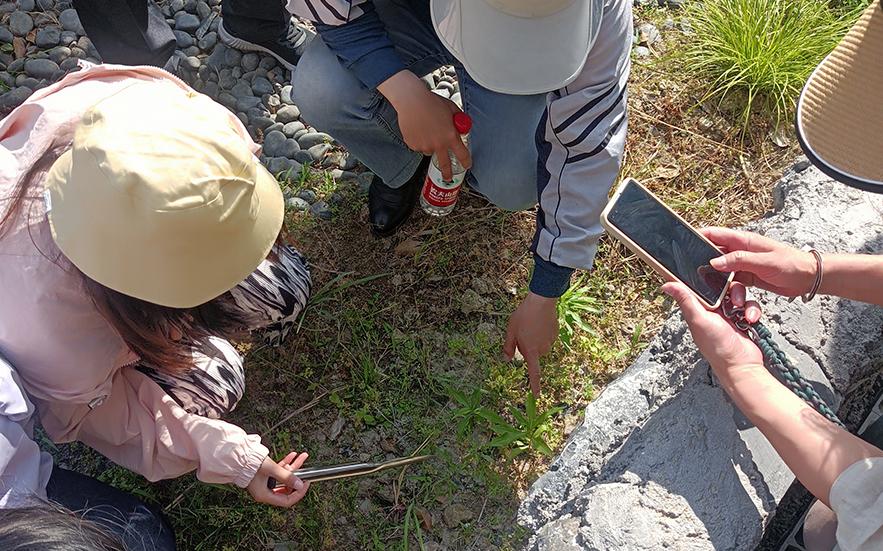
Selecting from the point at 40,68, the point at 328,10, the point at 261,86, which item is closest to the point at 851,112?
the point at 328,10

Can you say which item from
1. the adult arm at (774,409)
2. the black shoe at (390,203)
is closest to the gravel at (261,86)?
the black shoe at (390,203)

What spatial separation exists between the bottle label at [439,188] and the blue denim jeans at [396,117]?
7cm

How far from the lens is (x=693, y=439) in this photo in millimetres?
1791

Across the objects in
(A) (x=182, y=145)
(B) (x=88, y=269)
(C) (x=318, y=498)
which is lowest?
(C) (x=318, y=498)

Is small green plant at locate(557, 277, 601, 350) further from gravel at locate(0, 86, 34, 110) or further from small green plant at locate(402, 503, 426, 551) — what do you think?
gravel at locate(0, 86, 34, 110)

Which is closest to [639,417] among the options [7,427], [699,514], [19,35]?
[699,514]

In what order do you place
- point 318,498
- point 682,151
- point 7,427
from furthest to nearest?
point 682,151 < point 318,498 < point 7,427

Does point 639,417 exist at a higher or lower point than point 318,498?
higher

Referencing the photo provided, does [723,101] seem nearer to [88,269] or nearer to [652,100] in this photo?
[652,100]

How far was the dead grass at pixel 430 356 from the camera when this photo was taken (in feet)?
6.66

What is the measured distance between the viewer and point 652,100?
259cm

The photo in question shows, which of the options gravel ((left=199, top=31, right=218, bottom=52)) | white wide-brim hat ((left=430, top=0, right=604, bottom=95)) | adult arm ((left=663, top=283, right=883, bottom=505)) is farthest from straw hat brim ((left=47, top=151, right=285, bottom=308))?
gravel ((left=199, top=31, right=218, bottom=52))

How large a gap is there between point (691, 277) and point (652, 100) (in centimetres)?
108

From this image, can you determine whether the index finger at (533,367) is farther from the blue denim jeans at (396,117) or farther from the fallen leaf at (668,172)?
the fallen leaf at (668,172)
